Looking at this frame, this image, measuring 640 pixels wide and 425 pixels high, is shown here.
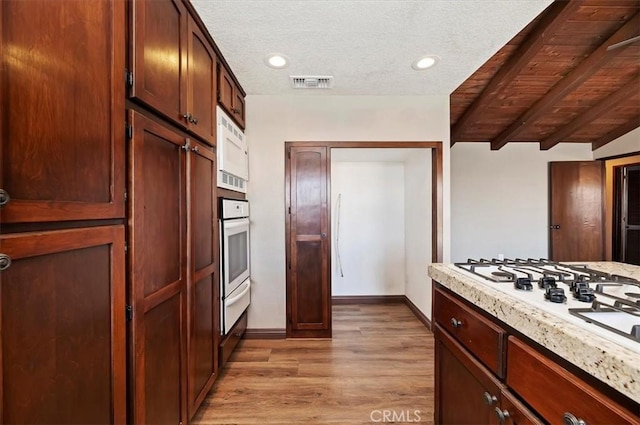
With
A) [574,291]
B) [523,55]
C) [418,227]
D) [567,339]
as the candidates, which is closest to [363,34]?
[523,55]

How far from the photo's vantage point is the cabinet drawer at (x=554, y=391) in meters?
0.62

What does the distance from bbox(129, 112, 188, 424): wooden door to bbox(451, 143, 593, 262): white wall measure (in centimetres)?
409

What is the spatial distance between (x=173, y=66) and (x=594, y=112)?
4630 mm

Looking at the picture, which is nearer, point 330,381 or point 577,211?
point 330,381

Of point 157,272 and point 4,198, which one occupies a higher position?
point 4,198

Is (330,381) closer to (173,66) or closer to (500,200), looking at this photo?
(173,66)

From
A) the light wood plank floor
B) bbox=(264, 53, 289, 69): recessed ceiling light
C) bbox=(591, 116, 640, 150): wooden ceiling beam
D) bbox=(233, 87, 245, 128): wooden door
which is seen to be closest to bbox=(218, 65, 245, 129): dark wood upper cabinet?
bbox=(233, 87, 245, 128): wooden door

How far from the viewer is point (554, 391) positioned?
74 centimetres

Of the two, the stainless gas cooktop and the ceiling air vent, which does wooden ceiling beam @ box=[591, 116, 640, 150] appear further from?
the ceiling air vent

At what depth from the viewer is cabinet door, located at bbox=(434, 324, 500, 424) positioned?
39.6 inches

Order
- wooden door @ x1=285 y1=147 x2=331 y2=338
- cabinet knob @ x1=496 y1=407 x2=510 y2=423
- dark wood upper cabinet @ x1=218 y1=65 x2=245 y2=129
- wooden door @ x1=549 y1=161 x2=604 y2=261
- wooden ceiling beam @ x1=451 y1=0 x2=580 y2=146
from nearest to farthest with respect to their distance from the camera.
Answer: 1. cabinet knob @ x1=496 y1=407 x2=510 y2=423
2. wooden ceiling beam @ x1=451 y1=0 x2=580 y2=146
3. dark wood upper cabinet @ x1=218 y1=65 x2=245 y2=129
4. wooden door @ x1=285 y1=147 x2=331 y2=338
5. wooden door @ x1=549 y1=161 x2=604 y2=261

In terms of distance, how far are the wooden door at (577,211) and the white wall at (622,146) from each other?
0.23 m

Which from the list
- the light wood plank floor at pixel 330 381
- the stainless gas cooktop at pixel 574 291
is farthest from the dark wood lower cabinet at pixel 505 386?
the light wood plank floor at pixel 330 381

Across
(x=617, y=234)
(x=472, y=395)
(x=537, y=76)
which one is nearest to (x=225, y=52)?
(x=472, y=395)
